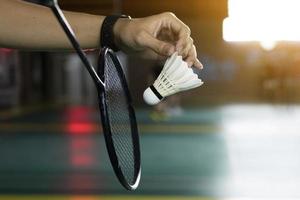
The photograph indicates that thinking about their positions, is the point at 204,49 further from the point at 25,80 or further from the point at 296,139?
the point at 296,139

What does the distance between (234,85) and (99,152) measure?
43.0ft

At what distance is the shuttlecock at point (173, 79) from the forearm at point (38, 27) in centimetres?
18

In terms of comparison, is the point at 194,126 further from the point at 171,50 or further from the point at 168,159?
the point at 171,50

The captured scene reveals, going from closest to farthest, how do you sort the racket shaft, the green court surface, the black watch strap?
1. the racket shaft
2. the black watch strap
3. the green court surface

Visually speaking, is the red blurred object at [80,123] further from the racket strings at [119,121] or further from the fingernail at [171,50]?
the fingernail at [171,50]

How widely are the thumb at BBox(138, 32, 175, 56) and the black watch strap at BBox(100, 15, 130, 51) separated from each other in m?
0.08

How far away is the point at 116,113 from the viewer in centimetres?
103

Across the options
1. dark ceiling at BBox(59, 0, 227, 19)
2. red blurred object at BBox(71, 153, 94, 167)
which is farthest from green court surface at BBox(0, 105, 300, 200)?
dark ceiling at BBox(59, 0, 227, 19)

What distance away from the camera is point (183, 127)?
10.4 meters

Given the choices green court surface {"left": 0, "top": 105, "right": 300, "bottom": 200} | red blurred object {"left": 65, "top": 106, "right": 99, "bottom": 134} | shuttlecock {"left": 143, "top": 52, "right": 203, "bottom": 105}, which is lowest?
red blurred object {"left": 65, "top": 106, "right": 99, "bottom": 134}

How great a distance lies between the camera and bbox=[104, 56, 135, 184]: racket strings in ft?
3.08

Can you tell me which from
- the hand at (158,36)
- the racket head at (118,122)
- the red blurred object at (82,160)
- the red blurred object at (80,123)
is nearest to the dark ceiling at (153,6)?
the red blurred object at (80,123)

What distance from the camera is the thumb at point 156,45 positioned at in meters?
0.88

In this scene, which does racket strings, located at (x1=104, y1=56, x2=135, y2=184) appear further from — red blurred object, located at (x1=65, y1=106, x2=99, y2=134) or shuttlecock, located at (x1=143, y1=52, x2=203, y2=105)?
red blurred object, located at (x1=65, y1=106, x2=99, y2=134)
